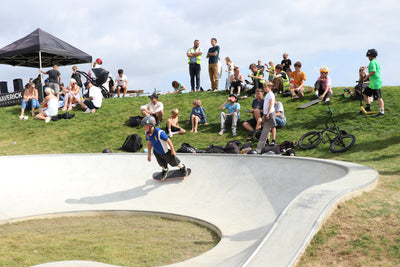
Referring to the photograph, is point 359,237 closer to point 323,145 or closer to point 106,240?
point 106,240

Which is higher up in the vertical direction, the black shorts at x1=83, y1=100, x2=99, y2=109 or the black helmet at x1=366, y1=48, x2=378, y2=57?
the black helmet at x1=366, y1=48, x2=378, y2=57

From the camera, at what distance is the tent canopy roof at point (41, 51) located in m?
19.2

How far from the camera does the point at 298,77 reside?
15.6 meters

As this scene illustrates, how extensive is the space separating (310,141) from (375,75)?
3.06 metres

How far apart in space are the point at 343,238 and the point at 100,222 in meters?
5.22

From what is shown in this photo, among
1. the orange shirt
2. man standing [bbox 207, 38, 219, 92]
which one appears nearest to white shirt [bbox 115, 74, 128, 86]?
man standing [bbox 207, 38, 219, 92]

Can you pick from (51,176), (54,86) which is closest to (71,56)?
(54,86)

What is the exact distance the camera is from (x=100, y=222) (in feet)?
25.9

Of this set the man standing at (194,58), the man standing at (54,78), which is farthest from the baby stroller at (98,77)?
the man standing at (194,58)

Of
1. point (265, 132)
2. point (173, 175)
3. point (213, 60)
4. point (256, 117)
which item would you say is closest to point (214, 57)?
point (213, 60)

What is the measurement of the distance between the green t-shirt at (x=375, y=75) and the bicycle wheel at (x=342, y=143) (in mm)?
2173

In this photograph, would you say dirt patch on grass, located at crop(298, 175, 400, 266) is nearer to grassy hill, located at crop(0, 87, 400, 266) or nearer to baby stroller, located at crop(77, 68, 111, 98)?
grassy hill, located at crop(0, 87, 400, 266)

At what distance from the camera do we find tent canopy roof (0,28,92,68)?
1920 centimetres

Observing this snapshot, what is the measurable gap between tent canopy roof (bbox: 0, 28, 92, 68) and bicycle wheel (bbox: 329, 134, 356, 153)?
15149 millimetres
